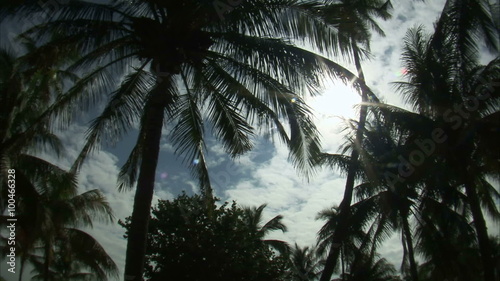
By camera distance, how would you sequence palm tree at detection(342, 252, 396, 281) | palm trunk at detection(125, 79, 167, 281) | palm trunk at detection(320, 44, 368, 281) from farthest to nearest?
palm tree at detection(342, 252, 396, 281) → palm trunk at detection(320, 44, 368, 281) → palm trunk at detection(125, 79, 167, 281)

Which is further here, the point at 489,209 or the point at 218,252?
the point at 489,209

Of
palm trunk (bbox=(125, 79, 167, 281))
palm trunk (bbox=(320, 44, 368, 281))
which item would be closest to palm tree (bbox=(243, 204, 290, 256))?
palm trunk (bbox=(320, 44, 368, 281))

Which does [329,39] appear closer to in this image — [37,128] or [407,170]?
[37,128]

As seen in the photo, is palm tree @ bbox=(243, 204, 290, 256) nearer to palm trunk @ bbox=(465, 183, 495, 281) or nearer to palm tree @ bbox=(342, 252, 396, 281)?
palm tree @ bbox=(342, 252, 396, 281)

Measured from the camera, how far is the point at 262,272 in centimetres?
1285

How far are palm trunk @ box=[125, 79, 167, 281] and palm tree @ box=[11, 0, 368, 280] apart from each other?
0.05 ft

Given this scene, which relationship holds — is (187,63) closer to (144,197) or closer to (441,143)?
(144,197)

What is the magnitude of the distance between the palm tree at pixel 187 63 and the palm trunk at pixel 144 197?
15 mm

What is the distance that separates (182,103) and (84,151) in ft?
7.20

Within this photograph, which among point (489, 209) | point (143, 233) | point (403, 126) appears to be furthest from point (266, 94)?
point (489, 209)

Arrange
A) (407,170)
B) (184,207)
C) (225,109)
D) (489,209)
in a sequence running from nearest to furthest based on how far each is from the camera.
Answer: (225,109) → (407,170) → (184,207) → (489,209)

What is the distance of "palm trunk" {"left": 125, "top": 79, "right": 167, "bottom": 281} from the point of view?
548 centimetres

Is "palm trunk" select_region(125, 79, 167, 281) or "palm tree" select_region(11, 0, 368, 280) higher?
"palm tree" select_region(11, 0, 368, 280)

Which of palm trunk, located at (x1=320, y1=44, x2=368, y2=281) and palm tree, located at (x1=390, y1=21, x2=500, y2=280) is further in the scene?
palm trunk, located at (x1=320, y1=44, x2=368, y2=281)
